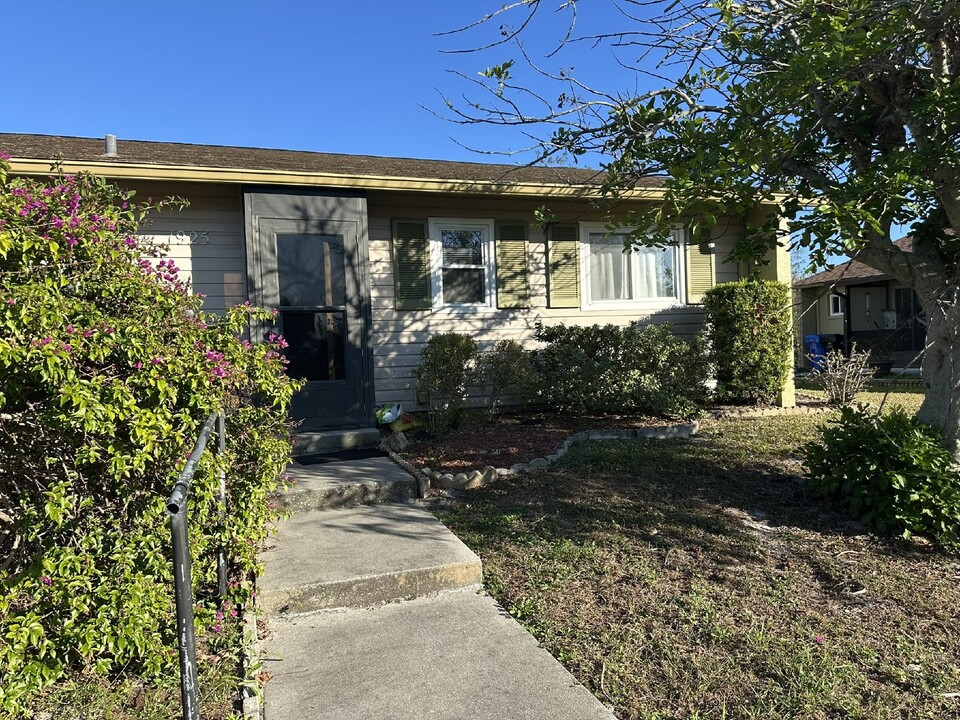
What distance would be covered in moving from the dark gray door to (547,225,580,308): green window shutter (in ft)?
9.73

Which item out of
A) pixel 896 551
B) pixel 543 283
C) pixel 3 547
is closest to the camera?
pixel 3 547

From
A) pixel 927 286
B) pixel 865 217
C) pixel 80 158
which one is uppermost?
pixel 80 158

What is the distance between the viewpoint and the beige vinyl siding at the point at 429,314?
27.8 ft

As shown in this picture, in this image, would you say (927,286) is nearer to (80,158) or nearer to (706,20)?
(706,20)

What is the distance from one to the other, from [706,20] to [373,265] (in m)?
4.99

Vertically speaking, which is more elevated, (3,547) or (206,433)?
(206,433)

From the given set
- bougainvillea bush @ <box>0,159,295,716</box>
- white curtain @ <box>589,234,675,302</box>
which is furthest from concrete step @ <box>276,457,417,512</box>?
white curtain @ <box>589,234,675,302</box>

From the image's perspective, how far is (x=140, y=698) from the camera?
254cm

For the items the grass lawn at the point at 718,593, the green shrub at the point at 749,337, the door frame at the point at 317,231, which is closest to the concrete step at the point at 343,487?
the grass lawn at the point at 718,593

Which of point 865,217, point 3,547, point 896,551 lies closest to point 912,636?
point 896,551

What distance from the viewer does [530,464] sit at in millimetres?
6285

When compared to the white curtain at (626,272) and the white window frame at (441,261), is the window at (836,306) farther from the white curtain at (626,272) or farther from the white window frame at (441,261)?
the white window frame at (441,261)

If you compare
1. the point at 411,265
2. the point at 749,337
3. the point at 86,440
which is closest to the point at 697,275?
the point at 749,337

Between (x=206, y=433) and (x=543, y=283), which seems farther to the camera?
(x=543, y=283)
